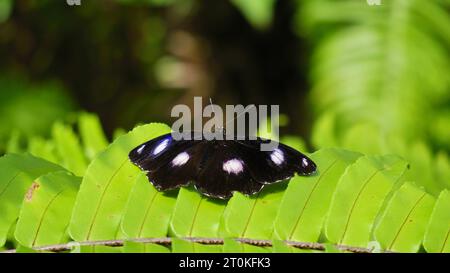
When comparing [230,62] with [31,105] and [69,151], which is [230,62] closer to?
[31,105]

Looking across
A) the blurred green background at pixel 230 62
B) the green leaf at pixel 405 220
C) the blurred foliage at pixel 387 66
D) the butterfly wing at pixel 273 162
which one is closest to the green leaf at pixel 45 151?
the butterfly wing at pixel 273 162

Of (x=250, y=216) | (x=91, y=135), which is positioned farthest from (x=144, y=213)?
(x=91, y=135)

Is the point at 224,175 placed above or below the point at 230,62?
above

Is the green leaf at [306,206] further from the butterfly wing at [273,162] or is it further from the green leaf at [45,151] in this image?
the green leaf at [45,151]

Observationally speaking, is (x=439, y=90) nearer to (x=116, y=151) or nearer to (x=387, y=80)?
(x=387, y=80)
